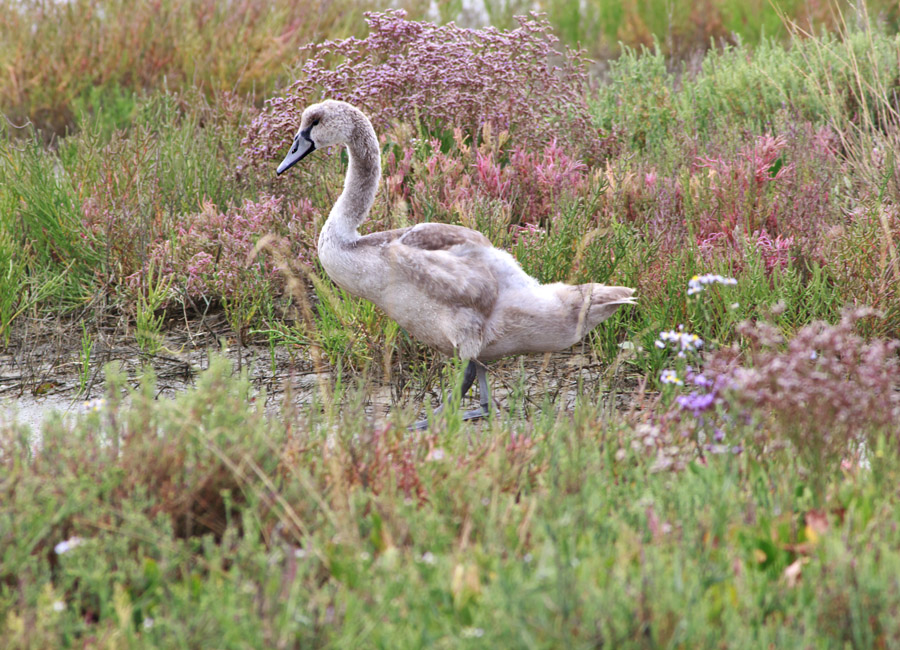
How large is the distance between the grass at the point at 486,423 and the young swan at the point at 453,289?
252 mm

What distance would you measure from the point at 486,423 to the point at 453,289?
73cm

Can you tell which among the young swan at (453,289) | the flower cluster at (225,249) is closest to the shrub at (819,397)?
the young swan at (453,289)

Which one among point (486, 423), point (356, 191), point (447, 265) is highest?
point (356, 191)

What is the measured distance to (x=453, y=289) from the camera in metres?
3.93

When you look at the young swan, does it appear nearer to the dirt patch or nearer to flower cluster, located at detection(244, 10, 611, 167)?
the dirt patch

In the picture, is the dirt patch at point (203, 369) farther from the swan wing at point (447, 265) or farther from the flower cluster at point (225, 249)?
the swan wing at point (447, 265)

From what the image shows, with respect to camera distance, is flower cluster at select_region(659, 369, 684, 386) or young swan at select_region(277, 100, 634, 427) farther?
young swan at select_region(277, 100, 634, 427)

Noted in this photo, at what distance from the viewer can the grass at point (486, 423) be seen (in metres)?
2.34

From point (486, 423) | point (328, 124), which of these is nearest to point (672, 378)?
point (486, 423)

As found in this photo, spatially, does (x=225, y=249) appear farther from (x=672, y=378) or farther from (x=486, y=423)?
→ (x=672, y=378)

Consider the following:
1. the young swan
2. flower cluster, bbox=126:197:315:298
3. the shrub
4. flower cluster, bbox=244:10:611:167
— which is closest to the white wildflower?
the young swan

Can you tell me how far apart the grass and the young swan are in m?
0.25

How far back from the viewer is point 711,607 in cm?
238

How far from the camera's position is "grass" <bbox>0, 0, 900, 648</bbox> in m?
2.34
